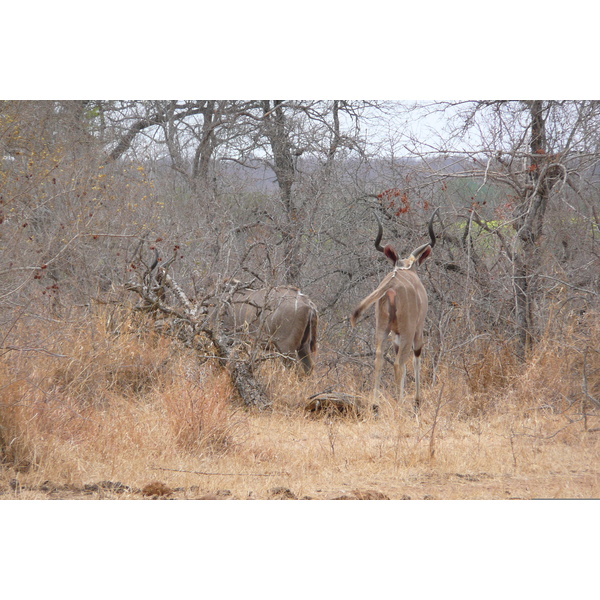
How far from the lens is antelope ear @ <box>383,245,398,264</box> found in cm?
690

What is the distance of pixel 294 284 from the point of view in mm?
8742

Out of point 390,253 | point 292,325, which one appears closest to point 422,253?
point 390,253

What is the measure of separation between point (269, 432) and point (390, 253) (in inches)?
85.6

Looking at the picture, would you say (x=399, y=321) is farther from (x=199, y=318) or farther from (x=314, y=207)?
(x=314, y=207)

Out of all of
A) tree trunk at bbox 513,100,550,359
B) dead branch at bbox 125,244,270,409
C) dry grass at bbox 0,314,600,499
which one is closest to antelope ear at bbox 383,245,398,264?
dry grass at bbox 0,314,600,499

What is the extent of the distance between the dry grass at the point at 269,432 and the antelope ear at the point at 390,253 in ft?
3.73

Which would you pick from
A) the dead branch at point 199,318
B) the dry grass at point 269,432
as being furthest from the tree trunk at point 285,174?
the dry grass at point 269,432

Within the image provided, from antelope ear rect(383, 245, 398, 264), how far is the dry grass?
3.73 feet

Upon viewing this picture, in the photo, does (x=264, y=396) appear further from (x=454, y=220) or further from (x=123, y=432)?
(x=454, y=220)

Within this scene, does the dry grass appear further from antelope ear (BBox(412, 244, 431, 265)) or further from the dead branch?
antelope ear (BBox(412, 244, 431, 265))

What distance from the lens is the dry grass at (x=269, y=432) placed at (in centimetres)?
458

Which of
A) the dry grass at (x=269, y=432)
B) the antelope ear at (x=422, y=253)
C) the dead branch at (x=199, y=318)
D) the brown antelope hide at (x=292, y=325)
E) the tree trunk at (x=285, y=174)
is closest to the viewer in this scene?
the dry grass at (x=269, y=432)

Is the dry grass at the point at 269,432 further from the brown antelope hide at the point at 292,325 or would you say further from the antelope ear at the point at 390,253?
the antelope ear at the point at 390,253

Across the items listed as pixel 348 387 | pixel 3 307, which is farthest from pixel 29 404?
pixel 348 387
